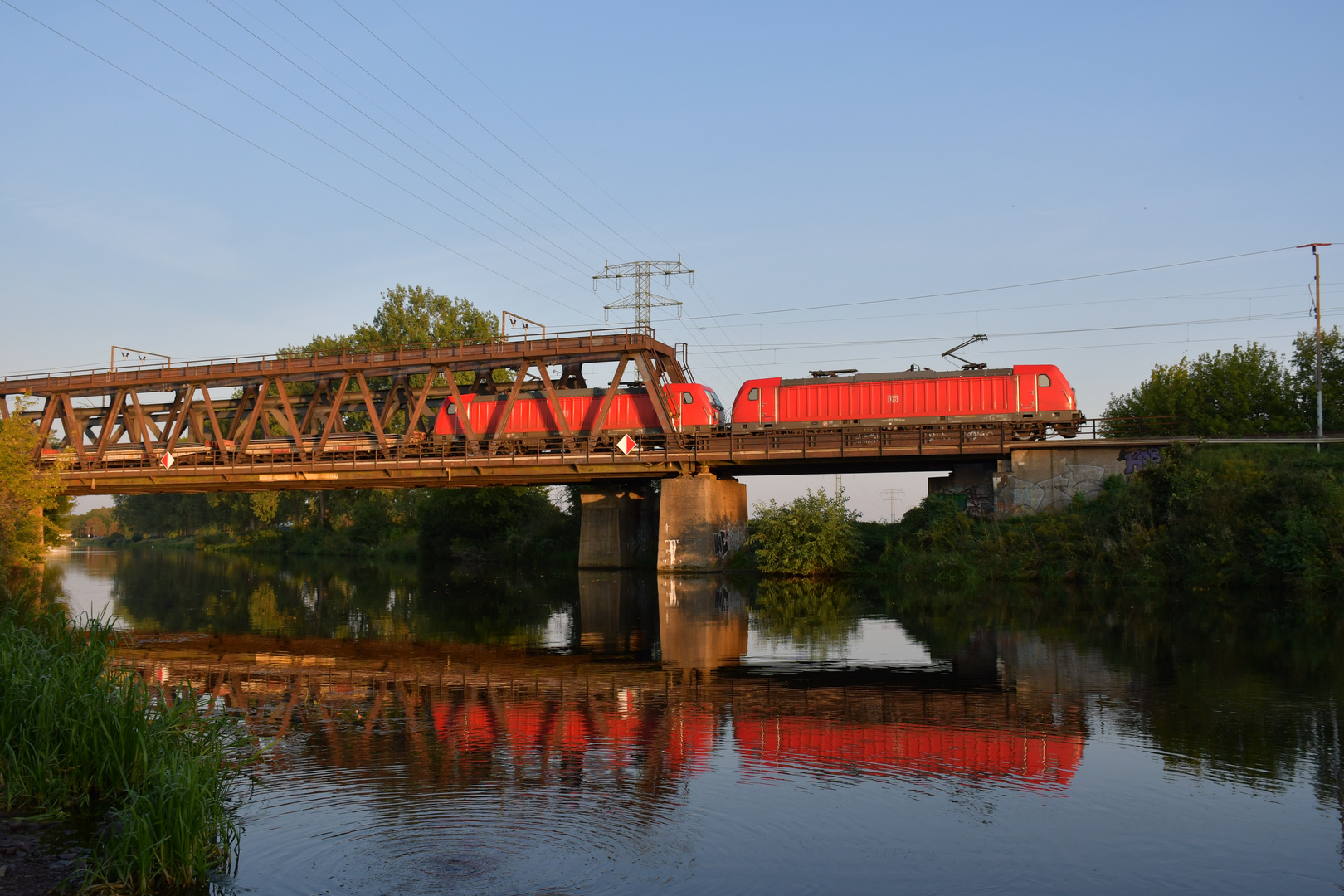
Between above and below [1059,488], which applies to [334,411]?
above

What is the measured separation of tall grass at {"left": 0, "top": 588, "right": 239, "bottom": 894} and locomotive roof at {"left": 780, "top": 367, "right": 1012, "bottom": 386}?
3701cm

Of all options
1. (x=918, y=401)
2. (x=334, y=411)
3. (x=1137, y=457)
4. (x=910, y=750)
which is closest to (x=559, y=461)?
(x=334, y=411)

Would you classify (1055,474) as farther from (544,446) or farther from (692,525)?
(544,446)

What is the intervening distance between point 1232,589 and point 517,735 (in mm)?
28760

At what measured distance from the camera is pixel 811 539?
143ft

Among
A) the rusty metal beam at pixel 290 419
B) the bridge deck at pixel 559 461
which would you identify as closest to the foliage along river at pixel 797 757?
the bridge deck at pixel 559 461

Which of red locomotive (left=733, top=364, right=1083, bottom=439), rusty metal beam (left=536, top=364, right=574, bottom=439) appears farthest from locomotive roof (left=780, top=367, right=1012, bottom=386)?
rusty metal beam (left=536, top=364, right=574, bottom=439)

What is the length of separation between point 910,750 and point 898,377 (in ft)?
113

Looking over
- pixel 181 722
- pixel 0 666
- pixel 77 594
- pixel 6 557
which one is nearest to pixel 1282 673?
pixel 181 722

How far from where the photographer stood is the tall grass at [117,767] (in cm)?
787

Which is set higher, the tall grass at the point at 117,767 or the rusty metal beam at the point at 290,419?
the rusty metal beam at the point at 290,419

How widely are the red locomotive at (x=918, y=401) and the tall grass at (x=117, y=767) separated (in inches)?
1437

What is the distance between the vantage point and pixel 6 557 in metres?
32.9

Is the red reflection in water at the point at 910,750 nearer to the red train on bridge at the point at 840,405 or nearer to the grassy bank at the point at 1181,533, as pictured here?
the grassy bank at the point at 1181,533
